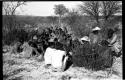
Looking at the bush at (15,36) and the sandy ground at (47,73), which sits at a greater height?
the bush at (15,36)

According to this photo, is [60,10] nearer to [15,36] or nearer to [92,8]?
[92,8]

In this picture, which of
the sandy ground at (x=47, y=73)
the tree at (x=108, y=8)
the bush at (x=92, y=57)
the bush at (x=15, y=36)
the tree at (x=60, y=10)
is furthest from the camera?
the tree at (x=60, y=10)

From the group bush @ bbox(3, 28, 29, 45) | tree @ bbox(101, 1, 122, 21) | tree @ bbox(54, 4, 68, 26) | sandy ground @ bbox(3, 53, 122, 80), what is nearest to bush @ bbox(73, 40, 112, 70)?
sandy ground @ bbox(3, 53, 122, 80)

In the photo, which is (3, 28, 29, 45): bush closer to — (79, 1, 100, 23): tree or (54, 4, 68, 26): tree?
(79, 1, 100, 23): tree

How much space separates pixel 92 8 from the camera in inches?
436

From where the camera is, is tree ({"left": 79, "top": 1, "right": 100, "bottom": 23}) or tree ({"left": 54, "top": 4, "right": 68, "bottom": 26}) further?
tree ({"left": 54, "top": 4, "right": 68, "bottom": 26})

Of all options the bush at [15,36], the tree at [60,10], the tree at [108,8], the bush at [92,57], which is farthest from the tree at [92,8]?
the bush at [92,57]

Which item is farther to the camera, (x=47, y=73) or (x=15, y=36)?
(x=15, y=36)

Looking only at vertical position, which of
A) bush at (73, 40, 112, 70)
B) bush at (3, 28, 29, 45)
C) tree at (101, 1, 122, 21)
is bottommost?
bush at (73, 40, 112, 70)

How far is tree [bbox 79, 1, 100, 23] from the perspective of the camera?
10883 millimetres

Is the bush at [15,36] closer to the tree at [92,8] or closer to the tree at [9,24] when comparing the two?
the tree at [9,24]

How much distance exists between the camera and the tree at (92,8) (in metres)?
10.9

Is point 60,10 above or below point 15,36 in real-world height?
above

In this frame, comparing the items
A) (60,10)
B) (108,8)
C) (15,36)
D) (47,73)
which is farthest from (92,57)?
(60,10)
